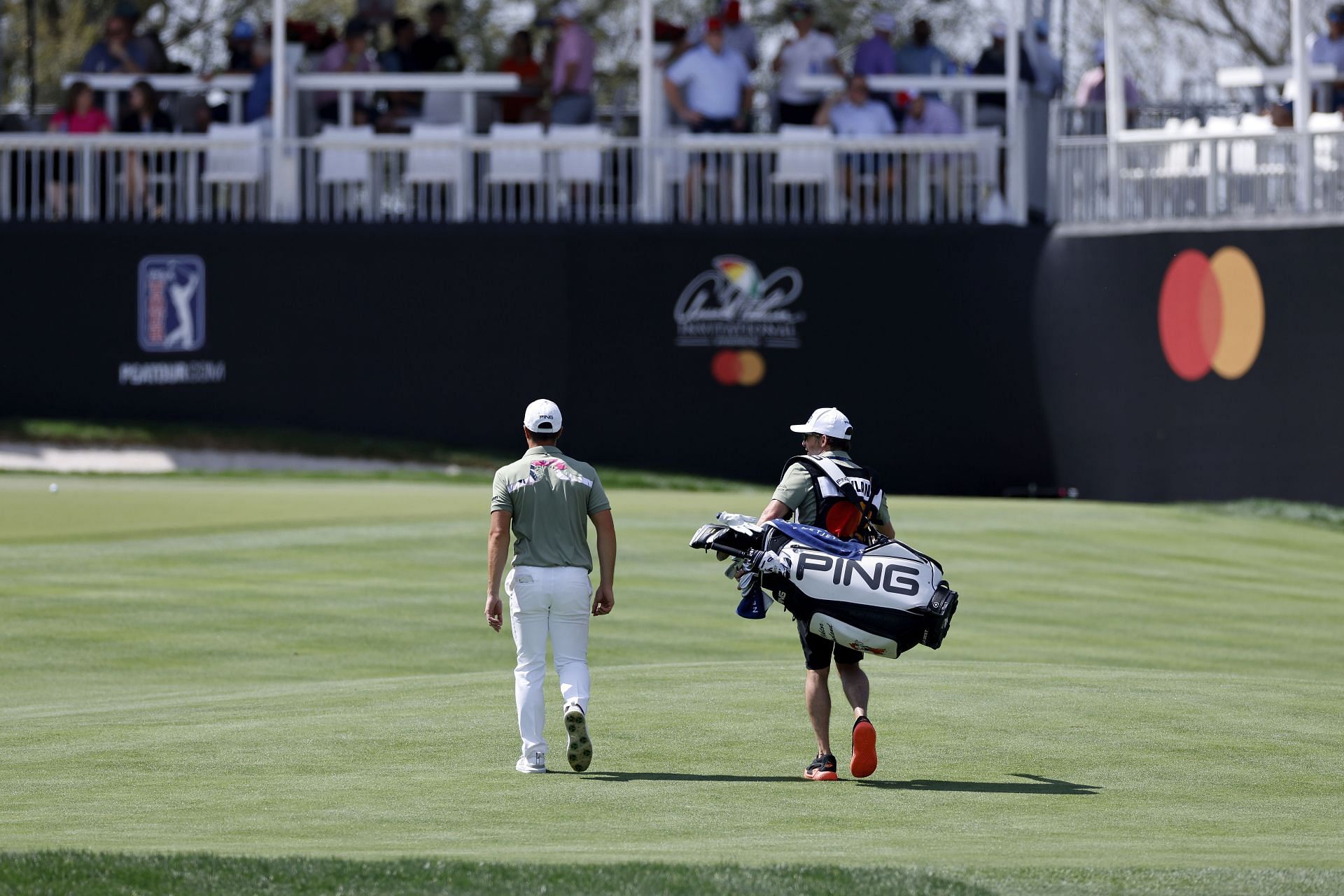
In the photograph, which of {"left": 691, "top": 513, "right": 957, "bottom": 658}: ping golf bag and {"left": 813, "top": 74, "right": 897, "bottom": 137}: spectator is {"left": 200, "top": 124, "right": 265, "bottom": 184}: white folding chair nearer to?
{"left": 813, "top": 74, "right": 897, "bottom": 137}: spectator

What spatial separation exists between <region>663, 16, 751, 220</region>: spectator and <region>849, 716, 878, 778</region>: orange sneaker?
16.2 metres

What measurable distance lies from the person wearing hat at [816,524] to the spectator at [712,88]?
1577 cm

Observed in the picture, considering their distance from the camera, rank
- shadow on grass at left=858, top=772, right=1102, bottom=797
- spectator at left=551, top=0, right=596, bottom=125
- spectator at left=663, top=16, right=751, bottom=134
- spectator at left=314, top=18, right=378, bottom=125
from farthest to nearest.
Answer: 1. spectator at left=314, top=18, right=378, bottom=125
2. spectator at left=551, top=0, right=596, bottom=125
3. spectator at left=663, top=16, right=751, bottom=134
4. shadow on grass at left=858, top=772, right=1102, bottom=797

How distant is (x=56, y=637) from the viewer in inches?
620

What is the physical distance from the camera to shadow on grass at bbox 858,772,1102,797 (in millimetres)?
9516

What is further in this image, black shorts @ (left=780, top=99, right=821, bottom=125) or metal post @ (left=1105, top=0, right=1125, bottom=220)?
black shorts @ (left=780, top=99, right=821, bottom=125)

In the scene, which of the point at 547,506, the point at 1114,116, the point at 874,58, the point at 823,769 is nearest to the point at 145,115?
the point at 874,58

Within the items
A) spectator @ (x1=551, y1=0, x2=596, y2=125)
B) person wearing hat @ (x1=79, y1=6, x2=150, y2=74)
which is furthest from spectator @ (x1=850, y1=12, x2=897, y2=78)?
person wearing hat @ (x1=79, y1=6, x2=150, y2=74)

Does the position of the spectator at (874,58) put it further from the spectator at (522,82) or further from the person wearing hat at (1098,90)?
the spectator at (522,82)

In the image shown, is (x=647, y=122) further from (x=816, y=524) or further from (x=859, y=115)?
(x=816, y=524)

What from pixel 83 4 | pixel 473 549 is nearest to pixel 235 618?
pixel 473 549

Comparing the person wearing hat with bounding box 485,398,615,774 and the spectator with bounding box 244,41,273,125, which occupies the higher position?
the spectator with bounding box 244,41,273,125

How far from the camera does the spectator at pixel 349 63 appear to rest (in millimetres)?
25891

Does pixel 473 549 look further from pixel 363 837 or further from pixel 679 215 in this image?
pixel 363 837
